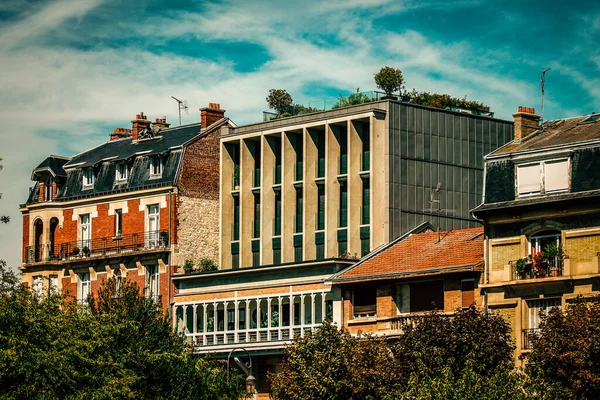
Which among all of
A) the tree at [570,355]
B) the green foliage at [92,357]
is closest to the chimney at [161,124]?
the green foliage at [92,357]

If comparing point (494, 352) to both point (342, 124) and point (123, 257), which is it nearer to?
point (342, 124)

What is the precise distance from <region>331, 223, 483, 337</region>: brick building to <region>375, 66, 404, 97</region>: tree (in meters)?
11.5

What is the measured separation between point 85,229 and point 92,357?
87.9ft

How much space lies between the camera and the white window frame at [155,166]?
310 feet

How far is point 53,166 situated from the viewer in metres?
101

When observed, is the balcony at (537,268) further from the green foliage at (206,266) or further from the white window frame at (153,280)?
the white window frame at (153,280)

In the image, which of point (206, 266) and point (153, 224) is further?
point (153, 224)

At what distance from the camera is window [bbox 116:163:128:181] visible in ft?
317

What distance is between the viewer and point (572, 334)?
62531 mm

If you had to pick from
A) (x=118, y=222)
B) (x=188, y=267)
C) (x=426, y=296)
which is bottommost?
(x=426, y=296)

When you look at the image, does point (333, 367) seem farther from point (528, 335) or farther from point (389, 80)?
point (389, 80)

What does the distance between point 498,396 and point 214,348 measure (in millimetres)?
29440

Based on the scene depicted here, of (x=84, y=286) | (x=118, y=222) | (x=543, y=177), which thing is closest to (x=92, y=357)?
(x=543, y=177)

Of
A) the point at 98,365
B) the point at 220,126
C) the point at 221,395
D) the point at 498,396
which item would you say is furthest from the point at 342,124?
the point at 498,396
